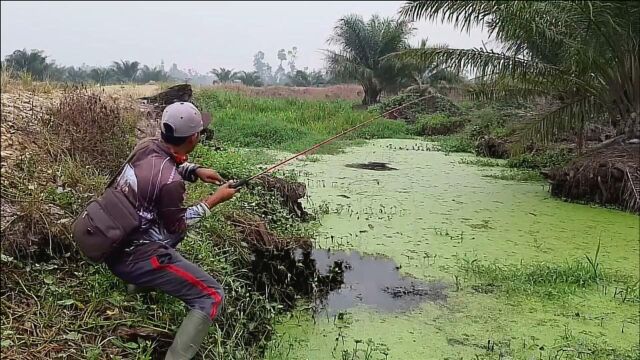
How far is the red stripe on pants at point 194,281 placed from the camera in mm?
1966

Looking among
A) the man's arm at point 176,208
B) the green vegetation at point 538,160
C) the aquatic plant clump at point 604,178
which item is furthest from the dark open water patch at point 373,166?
the man's arm at point 176,208

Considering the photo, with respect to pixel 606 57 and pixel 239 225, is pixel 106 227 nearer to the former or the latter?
pixel 239 225

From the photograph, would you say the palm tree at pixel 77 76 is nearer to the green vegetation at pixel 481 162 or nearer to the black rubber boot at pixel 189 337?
the black rubber boot at pixel 189 337

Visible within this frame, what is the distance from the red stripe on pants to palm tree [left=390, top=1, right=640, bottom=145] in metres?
4.67

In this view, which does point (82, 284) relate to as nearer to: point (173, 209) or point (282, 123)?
point (173, 209)

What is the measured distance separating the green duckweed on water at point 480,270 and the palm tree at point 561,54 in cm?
115

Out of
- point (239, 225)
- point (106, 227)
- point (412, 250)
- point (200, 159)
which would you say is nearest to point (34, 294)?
point (106, 227)

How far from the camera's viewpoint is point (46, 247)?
2.39m

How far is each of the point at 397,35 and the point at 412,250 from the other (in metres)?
14.7

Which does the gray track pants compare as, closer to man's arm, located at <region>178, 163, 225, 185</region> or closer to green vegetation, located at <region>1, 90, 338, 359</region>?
green vegetation, located at <region>1, 90, 338, 359</region>

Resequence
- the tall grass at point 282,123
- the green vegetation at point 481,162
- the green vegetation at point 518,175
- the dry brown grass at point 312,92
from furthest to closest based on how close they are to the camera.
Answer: the dry brown grass at point 312,92
the tall grass at point 282,123
the green vegetation at point 481,162
the green vegetation at point 518,175

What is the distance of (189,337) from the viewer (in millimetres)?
1964

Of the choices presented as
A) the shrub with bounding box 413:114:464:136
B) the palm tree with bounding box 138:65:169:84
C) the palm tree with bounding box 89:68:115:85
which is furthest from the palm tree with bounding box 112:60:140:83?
the shrub with bounding box 413:114:464:136

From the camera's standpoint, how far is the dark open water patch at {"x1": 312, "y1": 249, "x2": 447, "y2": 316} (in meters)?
3.05
